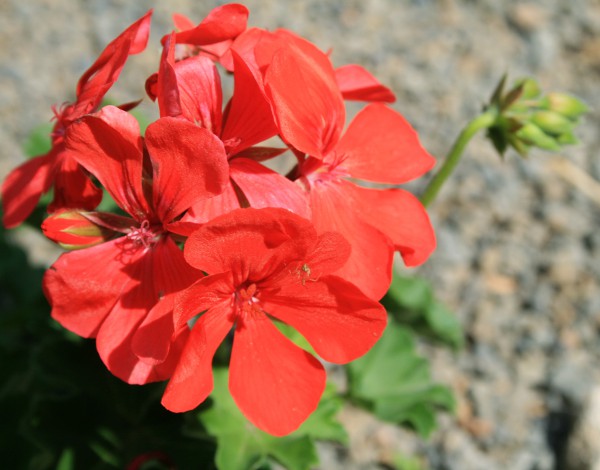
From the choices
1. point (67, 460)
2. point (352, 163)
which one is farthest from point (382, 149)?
point (67, 460)

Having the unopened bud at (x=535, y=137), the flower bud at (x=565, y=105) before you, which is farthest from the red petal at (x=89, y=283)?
the flower bud at (x=565, y=105)

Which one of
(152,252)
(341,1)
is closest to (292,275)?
(152,252)

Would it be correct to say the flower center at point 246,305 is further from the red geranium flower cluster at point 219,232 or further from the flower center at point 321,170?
the flower center at point 321,170

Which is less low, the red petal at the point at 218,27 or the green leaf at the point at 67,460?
the red petal at the point at 218,27

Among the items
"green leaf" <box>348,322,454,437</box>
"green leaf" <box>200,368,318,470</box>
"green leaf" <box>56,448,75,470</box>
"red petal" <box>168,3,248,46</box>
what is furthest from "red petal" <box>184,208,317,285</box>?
"green leaf" <box>348,322,454,437</box>

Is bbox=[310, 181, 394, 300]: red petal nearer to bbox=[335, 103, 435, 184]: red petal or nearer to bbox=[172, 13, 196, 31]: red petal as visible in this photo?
bbox=[335, 103, 435, 184]: red petal
